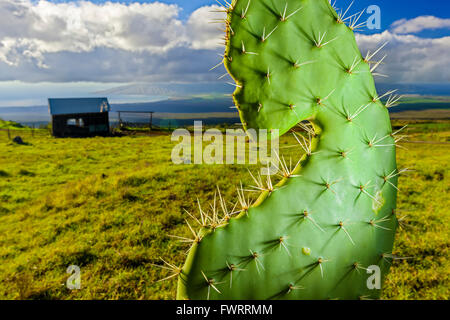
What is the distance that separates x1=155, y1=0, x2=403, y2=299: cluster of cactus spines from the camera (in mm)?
1305

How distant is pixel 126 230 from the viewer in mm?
5730

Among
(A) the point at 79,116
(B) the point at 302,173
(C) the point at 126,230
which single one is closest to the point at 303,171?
(B) the point at 302,173

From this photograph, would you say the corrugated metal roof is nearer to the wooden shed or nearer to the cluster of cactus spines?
the wooden shed

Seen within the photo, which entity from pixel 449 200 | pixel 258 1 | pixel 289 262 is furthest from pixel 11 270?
pixel 449 200

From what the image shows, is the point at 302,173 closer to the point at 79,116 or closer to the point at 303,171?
the point at 303,171

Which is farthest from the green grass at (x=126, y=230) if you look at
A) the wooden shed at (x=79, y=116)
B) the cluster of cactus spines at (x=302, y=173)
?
the wooden shed at (x=79, y=116)

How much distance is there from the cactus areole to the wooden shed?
1162 inches

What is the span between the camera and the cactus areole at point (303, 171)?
1305mm

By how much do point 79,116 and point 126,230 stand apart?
2580cm

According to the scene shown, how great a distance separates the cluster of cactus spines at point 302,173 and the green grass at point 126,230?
512 millimetres

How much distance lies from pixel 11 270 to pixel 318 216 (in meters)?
5.10

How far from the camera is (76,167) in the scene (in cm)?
1172

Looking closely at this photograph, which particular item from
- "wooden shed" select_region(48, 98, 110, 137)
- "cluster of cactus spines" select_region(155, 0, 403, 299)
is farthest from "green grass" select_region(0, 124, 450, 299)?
"wooden shed" select_region(48, 98, 110, 137)

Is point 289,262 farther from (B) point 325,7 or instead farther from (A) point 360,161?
(B) point 325,7
